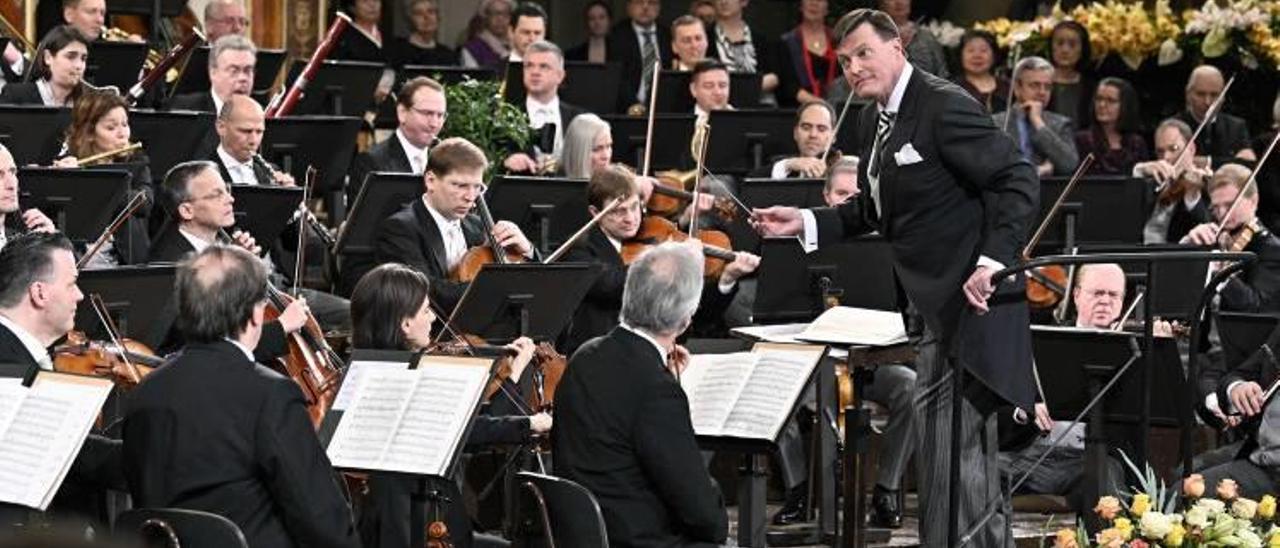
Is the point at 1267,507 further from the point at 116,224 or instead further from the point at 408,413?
the point at 116,224

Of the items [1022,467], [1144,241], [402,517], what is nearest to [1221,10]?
[1144,241]

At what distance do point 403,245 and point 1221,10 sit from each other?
4947 millimetres

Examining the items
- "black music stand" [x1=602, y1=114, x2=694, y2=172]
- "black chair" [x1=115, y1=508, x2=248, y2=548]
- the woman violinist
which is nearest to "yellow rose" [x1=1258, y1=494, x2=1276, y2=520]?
the woman violinist

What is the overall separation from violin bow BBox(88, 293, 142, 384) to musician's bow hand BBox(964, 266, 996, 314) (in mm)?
1997

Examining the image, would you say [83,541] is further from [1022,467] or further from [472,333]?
[1022,467]

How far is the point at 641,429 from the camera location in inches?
183

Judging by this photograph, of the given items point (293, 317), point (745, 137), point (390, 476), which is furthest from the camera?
point (745, 137)

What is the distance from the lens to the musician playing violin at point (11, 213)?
6270 millimetres

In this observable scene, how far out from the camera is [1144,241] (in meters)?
8.91

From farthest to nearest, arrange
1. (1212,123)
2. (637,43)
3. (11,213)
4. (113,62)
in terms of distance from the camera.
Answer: (637,43) < (1212,123) < (113,62) < (11,213)

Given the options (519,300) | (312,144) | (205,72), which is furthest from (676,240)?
(205,72)

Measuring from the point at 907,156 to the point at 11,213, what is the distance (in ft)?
Result: 9.05

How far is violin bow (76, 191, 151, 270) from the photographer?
20.5 feet

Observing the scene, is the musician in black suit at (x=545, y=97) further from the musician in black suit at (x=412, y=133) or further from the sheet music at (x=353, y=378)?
the sheet music at (x=353, y=378)
